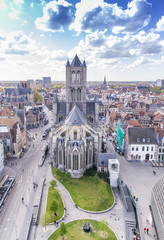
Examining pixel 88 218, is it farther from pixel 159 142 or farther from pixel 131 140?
Result: pixel 159 142

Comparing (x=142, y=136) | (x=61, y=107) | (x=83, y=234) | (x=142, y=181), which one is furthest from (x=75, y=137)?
(x=83, y=234)

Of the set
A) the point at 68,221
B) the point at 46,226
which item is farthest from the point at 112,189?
the point at 46,226

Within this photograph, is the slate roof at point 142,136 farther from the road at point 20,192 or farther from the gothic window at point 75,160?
the road at point 20,192

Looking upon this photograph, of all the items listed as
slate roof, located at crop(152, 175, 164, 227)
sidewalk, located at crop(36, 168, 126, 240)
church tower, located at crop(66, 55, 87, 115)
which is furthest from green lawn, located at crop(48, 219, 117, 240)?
church tower, located at crop(66, 55, 87, 115)

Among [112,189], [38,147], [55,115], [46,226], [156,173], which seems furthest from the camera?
[38,147]

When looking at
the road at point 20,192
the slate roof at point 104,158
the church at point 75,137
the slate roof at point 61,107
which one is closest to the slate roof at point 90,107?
the church at point 75,137

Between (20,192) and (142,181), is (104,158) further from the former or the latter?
(20,192)

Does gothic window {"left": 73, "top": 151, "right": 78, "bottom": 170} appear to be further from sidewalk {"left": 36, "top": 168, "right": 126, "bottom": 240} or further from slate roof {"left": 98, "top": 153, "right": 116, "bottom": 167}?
sidewalk {"left": 36, "top": 168, "right": 126, "bottom": 240}
